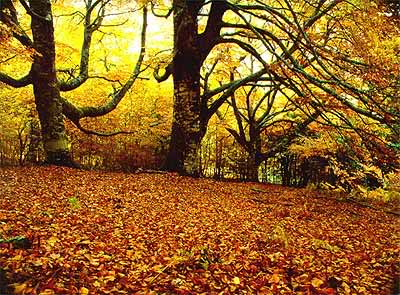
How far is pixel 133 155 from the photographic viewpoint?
14812 millimetres

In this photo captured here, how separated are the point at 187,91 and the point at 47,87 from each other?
336 cm

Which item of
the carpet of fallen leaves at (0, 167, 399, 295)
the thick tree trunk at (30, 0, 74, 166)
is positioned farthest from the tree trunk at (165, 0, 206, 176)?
the thick tree trunk at (30, 0, 74, 166)

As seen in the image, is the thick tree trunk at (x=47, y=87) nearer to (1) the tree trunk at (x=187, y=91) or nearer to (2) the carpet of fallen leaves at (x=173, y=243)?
(2) the carpet of fallen leaves at (x=173, y=243)

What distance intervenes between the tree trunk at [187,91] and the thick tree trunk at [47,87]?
2.85m

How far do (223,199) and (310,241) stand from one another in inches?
105

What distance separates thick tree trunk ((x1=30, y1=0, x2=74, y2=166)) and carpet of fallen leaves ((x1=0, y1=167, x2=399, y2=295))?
1248mm

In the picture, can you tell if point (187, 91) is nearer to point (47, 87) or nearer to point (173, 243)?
point (47, 87)

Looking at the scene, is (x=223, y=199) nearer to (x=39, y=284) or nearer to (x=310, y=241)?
(x=310, y=241)

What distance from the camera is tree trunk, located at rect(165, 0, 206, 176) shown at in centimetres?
927

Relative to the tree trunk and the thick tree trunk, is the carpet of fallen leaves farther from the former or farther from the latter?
the tree trunk

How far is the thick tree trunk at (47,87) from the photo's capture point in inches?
314

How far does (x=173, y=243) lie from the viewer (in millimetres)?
4289

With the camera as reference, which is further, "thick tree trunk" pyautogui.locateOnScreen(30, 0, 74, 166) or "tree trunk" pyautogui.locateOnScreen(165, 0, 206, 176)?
"tree trunk" pyautogui.locateOnScreen(165, 0, 206, 176)

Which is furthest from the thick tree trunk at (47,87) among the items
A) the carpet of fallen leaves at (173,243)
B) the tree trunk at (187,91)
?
the tree trunk at (187,91)
